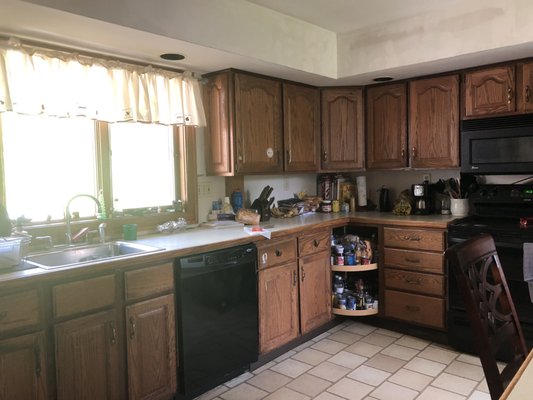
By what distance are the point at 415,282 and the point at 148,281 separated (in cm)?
201

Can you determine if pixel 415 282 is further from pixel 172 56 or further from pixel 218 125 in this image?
pixel 172 56

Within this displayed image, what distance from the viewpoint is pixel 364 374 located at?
2770mm

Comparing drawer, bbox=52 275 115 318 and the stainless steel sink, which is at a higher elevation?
the stainless steel sink

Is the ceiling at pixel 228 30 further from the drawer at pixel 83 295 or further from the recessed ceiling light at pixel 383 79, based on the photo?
the drawer at pixel 83 295

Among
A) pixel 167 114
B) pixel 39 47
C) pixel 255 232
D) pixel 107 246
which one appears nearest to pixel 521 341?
pixel 255 232

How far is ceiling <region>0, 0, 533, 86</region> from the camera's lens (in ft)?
6.83

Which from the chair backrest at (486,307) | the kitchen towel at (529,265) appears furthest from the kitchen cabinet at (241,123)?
the chair backrest at (486,307)

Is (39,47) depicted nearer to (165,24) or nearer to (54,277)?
Answer: (165,24)

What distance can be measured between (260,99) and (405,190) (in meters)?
1.56

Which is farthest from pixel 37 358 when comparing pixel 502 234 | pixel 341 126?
pixel 341 126

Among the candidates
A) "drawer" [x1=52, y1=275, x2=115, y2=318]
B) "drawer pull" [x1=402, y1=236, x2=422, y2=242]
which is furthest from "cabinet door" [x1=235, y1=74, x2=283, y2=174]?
"drawer" [x1=52, y1=275, x2=115, y2=318]

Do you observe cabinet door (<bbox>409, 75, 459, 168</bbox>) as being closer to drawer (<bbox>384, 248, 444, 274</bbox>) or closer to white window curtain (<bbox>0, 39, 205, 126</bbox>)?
drawer (<bbox>384, 248, 444, 274</bbox>)

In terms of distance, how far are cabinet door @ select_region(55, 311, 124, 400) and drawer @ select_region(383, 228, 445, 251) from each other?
83.3 inches

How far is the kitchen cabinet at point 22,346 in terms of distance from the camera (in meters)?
1.77
